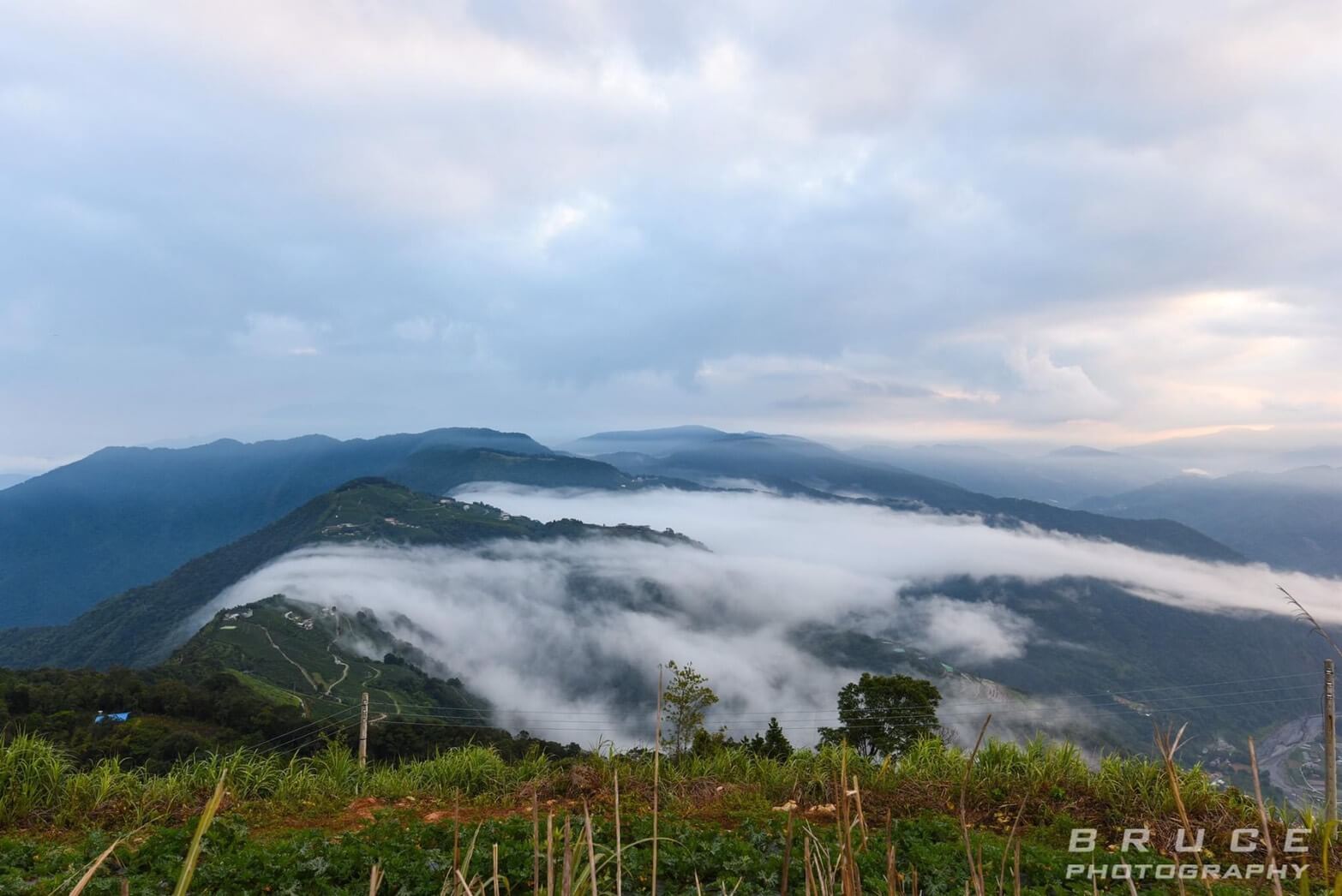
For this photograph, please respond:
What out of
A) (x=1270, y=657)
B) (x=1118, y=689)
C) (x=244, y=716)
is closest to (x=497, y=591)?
(x=244, y=716)

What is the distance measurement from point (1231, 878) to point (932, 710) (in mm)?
24707

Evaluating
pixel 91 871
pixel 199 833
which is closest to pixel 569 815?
pixel 91 871

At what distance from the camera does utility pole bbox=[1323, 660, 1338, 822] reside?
2363mm

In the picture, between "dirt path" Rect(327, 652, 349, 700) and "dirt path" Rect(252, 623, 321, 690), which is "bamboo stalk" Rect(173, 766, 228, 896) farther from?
"dirt path" Rect(252, 623, 321, 690)

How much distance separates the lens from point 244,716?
135 ft

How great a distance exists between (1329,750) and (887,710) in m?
25.3

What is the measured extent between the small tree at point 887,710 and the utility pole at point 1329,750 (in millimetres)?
19287

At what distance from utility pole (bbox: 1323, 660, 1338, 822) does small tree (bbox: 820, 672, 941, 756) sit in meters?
19.3

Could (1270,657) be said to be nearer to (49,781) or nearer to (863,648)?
(863,648)

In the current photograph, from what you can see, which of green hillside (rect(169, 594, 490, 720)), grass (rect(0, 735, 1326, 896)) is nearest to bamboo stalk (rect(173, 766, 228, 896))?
grass (rect(0, 735, 1326, 896))

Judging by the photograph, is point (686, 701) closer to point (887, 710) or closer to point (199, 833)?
point (887, 710)

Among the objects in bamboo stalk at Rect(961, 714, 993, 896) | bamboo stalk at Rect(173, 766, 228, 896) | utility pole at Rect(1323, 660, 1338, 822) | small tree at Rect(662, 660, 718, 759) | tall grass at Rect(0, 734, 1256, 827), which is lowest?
small tree at Rect(662, 660, 718, 759)

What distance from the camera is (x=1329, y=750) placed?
6.31 m

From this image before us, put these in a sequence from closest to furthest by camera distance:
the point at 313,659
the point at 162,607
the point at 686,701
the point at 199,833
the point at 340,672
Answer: the point at 199,833 → the point at 686,701 → the point at 340,672 → the point at 313,659 → the point at 162,607
